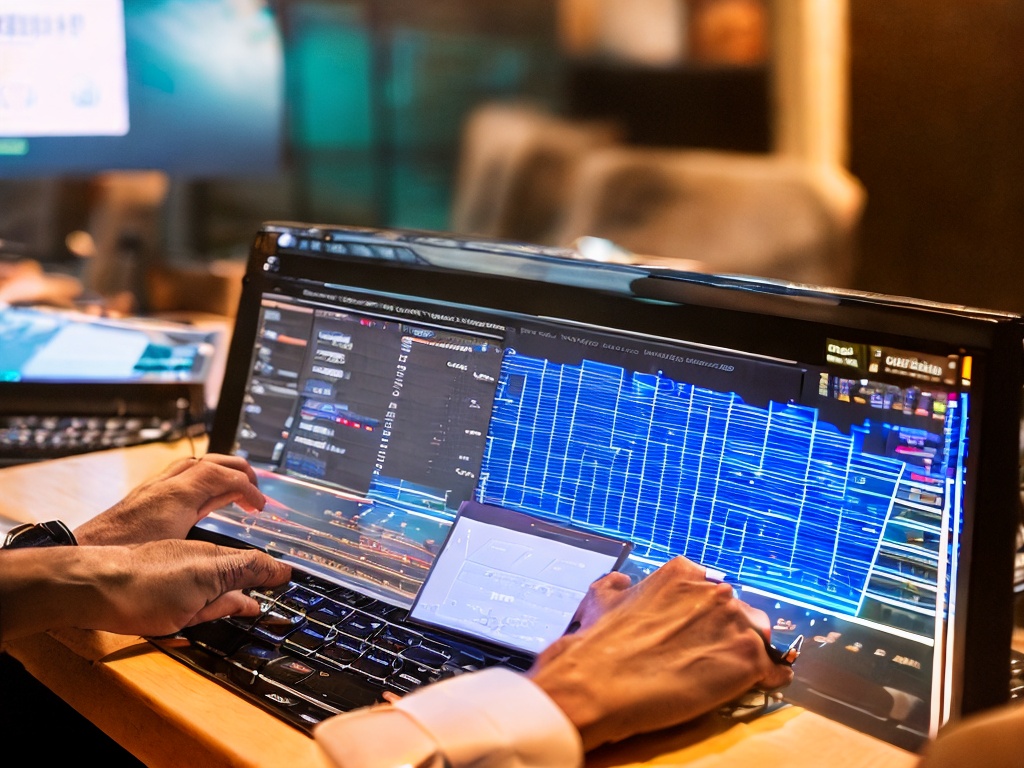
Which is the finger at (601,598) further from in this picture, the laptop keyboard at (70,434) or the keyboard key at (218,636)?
the laptop keyboard at (70,434)

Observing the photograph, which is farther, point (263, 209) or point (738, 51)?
point (263, 209)

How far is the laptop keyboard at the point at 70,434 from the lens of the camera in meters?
1.30

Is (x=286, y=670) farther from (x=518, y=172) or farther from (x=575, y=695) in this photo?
(x=518, y=172)

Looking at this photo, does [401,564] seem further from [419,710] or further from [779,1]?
[779,1]

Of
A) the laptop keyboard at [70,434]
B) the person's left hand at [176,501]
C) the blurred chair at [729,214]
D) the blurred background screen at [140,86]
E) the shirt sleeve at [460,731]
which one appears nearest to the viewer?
the shirt sleeve at [460,731]

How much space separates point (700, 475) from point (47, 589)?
531 millimetres

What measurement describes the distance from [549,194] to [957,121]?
5.15 ft

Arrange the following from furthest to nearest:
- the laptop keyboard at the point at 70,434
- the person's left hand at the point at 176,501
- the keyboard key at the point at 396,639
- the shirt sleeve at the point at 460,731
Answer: the laptop keyboard at the point at 70,434
the person's left hand at the point at 176,501
the keyboard key at the point at 396,639
the shirt sleeve at the point at 460,731

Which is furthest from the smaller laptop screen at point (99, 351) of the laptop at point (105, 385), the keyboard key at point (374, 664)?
the keyboard key at point (374, 664)

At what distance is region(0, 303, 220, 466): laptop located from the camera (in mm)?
1375

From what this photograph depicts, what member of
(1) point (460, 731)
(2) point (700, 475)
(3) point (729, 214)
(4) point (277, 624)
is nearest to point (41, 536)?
(4) point (277, 624)

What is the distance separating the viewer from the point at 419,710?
1.97 feet

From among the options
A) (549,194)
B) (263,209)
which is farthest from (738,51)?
(263,209)

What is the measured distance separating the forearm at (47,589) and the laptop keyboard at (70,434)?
0.57 metres
